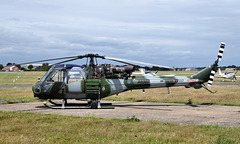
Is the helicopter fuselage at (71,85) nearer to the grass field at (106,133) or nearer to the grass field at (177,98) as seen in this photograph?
the grass field at (177,98)

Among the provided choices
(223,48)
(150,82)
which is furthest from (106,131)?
(223,48)

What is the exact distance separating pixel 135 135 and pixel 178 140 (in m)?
1.36

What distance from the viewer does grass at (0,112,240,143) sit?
7930mm

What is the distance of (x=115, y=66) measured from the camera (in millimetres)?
17297

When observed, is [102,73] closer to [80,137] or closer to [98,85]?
[98,85]

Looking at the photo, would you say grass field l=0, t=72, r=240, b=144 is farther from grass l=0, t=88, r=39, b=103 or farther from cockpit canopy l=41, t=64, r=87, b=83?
grass l=0, t=88, r=39, b=103

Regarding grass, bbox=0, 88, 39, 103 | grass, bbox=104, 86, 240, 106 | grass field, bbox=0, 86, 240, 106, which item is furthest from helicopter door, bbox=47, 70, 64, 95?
grass, bbox=104, 86, 240, 106

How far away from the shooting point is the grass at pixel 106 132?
793 centimetres

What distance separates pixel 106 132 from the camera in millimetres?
8938

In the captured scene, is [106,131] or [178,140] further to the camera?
[106,131]

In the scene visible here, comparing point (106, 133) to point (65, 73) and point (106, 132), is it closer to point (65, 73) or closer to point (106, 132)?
point (106, 132)

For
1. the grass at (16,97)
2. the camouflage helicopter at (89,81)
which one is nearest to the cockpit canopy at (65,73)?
the camouflage helicopter at (89,81)

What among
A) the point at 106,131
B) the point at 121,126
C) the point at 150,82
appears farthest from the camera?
the point at 150,82

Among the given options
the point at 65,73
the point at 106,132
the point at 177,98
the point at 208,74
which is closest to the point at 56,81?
the point at 65,73
